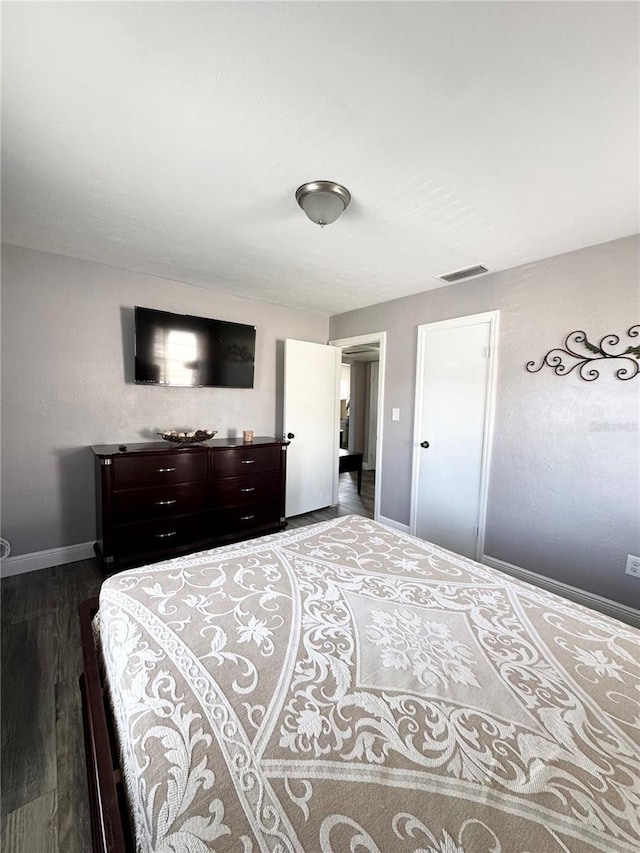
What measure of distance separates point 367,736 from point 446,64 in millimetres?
1882

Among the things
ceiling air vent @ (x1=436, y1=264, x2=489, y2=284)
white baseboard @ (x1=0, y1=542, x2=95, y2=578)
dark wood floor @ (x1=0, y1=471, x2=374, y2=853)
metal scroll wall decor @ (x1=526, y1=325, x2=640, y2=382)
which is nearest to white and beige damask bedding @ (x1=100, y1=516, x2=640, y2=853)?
dark wood floor @ (x1=0, y1=471, x2=374, y2=853)

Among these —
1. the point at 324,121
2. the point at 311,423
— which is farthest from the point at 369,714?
the point at 311,423

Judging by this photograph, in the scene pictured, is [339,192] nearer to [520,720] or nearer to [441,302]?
[441,302]

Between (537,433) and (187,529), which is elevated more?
(537,433)

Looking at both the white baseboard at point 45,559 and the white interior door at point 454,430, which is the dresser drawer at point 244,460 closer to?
the white baseboard at point 45,559

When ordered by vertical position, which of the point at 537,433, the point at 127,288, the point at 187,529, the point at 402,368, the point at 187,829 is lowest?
the point at 187,529

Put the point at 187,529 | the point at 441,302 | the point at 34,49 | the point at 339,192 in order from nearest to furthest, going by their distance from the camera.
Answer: the point at 34,49 < the point at 339,192 < the point at 187,529 < the point at 441,302

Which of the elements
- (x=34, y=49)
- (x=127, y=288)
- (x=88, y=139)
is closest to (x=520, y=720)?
(x=34, y=49)

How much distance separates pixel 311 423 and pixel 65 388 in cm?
233

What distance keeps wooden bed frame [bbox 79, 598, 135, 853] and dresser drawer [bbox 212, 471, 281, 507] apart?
1.80 meters

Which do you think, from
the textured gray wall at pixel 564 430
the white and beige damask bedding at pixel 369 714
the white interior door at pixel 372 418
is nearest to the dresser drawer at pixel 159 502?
the white and beige damask bedding at pixel 369 714

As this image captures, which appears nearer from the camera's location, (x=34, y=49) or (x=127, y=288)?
(x=34, y=49)

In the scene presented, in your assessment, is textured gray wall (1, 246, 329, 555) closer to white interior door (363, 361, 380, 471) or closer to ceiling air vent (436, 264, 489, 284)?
ceiling air vent (436, 264, 489, 284)

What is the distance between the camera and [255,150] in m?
1.45
